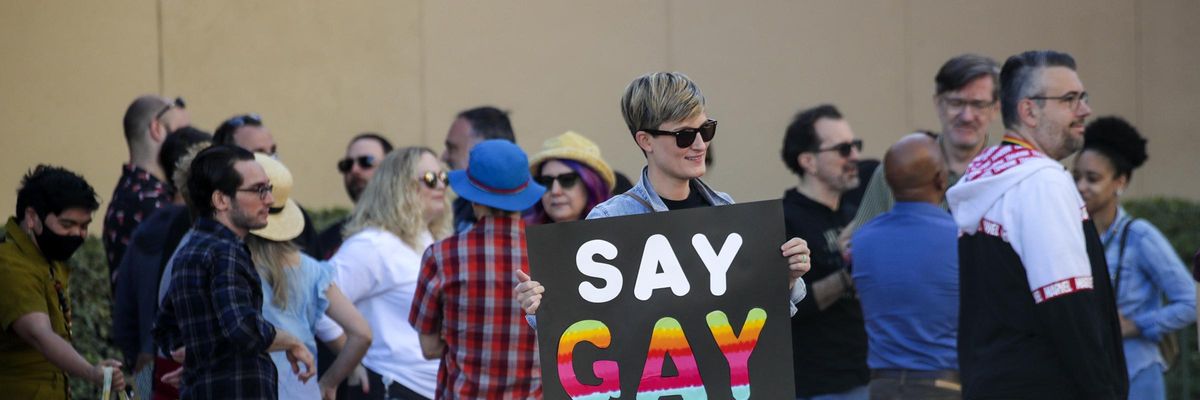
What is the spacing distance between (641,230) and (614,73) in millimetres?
8335

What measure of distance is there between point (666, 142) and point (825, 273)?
2792 millimetres

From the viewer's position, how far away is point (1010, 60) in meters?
5.99

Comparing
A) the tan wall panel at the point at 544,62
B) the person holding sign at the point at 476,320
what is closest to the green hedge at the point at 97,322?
the tan wall panel at the point at 544,62

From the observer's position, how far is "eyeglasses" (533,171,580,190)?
7.43 metres

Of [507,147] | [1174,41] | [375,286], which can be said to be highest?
[1174,41]

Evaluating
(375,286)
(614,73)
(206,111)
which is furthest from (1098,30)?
(375,286)

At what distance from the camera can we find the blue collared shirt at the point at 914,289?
6.89 m

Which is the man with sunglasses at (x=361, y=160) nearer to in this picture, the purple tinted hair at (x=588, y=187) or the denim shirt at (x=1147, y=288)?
the purple tinted hair at (x=588, y=187)

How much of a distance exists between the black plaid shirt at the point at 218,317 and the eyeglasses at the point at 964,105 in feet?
11.7

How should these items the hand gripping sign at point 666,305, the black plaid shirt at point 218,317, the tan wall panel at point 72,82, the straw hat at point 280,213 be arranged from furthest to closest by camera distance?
the tan wall panel at point 72,82 → the straw hat at point 280,213 → the black plaid shirt at point 218,317 → the hand gripping sign at point 666,305

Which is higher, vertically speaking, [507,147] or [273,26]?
[273,26]

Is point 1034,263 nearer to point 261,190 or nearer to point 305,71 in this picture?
point 261,190

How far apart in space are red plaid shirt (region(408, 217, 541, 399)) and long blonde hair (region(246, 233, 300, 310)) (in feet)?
1.94

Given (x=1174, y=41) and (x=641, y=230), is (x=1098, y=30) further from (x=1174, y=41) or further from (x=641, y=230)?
(x=641, y=230)
